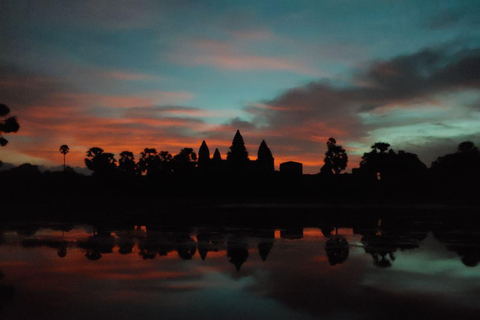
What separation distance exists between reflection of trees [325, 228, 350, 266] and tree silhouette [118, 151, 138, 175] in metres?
91.9

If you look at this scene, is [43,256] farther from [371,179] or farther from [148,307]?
[371,179]

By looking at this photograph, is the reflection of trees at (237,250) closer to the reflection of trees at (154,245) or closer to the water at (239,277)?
the water at (239,277)

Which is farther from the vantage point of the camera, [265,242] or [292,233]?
[292,233]

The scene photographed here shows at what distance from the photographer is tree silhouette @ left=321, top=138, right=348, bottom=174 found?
75.5 m

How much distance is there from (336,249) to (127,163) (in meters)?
96.2

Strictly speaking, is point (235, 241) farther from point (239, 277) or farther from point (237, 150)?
point (237, 150)

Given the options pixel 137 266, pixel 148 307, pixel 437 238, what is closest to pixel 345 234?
pixel 437 238

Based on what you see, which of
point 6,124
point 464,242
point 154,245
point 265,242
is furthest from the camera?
point 6,124

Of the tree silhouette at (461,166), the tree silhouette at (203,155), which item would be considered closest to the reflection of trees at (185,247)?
the tree silhouette at (461,166)

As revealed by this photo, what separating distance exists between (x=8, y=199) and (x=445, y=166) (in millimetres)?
67738

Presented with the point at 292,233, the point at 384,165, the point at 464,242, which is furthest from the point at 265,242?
the point at 384,165

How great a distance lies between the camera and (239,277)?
33.6ft

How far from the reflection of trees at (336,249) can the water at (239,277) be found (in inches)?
1.2

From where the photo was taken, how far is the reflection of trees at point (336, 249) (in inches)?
504
